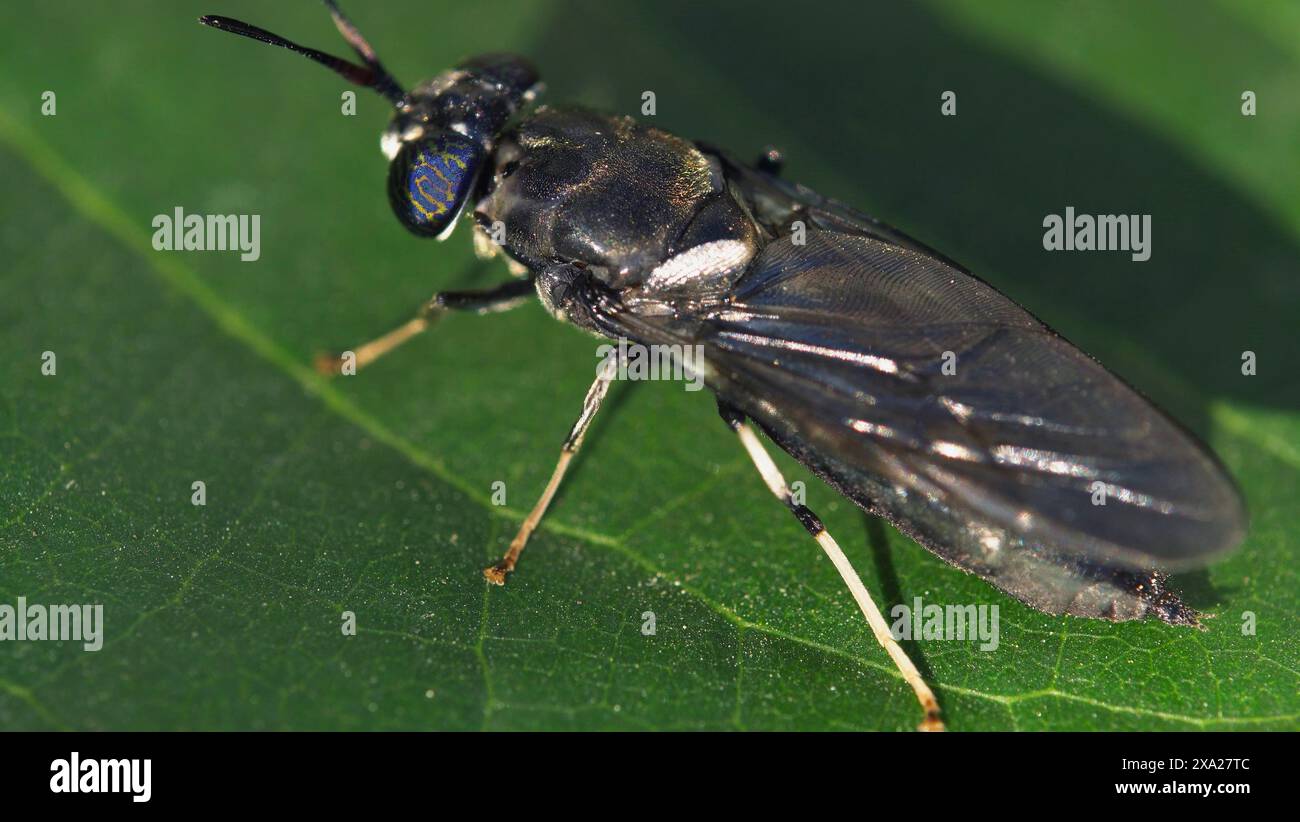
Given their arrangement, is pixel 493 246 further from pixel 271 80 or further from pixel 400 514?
pixel 271 80

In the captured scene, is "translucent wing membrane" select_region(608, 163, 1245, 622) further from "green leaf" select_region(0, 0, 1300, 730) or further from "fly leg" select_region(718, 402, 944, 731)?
"green leaf" select_region(0, 0, 1300, 730)

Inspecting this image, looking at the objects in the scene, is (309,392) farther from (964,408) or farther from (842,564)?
(964,408)

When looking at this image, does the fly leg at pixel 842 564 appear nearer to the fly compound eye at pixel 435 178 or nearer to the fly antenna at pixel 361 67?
the fly compound eye at pixel 435 178

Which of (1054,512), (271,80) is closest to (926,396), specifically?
(1054,512)

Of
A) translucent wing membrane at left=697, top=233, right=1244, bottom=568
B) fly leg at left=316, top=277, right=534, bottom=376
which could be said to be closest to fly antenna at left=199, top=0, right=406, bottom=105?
fly leg at left=316, top=277, right=534, bottom=376

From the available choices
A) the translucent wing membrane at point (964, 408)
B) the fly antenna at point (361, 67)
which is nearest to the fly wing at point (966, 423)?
the translucent wing membrane at point (964, 408)

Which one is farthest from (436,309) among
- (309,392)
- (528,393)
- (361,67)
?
(361,67)
